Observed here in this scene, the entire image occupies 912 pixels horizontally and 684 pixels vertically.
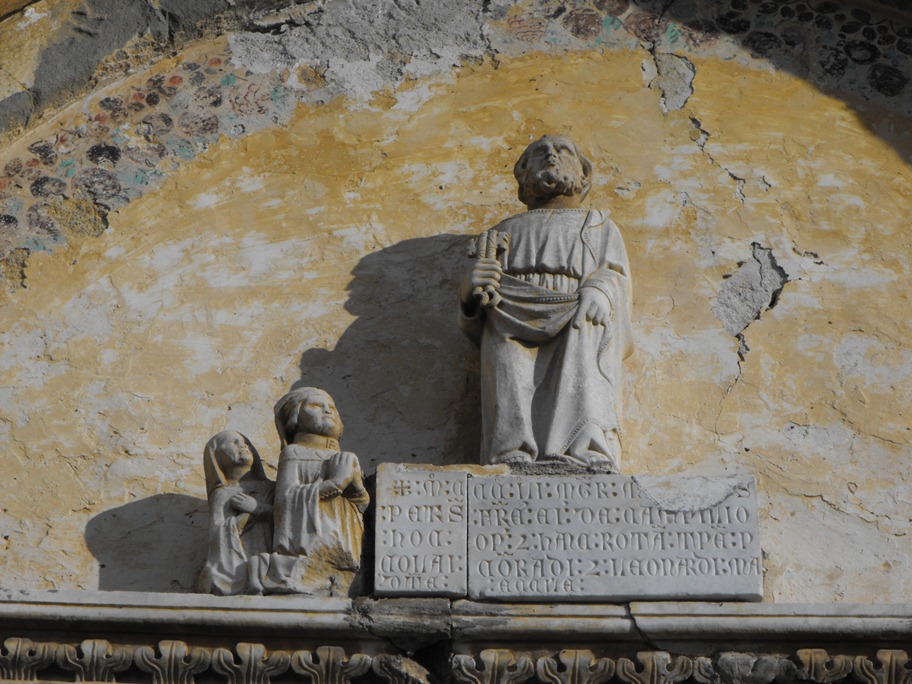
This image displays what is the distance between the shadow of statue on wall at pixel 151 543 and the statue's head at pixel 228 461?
1.03ft

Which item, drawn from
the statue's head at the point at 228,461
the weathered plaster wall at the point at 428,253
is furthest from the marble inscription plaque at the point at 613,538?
the statue's head at the point at 228,461

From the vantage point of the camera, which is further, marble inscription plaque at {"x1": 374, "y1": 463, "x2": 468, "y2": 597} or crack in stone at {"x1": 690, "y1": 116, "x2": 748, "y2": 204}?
crack in stone at {"x1": 690, "y1": 116, "x2": 748, "y2": 204}

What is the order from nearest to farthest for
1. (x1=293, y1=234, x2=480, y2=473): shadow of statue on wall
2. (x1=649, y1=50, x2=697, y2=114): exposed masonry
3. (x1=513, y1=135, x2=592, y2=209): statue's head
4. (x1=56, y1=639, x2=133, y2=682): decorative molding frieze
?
(x1=56, y1=639, x2=133, y2=682): decorative molding frieze < (x1=293, y1=234, x2=480, y2=473): shadow of statue on wall < (x1=513, y1=135, x2=592, y2=209): statue's head < (x1=649, y1=50, x2=697, y2=114): exposed masonry

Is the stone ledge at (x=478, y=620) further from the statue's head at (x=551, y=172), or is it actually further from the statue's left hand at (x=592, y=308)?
the statue's head at (x=551, y=172)

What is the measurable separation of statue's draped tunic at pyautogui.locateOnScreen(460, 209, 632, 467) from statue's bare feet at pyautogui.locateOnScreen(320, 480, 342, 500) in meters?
0.55

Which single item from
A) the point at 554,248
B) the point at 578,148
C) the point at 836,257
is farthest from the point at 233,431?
the point at 836,257

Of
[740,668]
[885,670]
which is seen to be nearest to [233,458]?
[740,668]

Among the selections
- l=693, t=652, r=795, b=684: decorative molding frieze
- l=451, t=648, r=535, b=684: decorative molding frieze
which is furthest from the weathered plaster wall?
l=451, t=648, r=535, b=684: decorative molding frieze

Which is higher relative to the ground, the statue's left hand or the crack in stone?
the crack in stone

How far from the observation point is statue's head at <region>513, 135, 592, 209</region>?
8242 mm

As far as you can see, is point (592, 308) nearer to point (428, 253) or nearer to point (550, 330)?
point (550, 330)

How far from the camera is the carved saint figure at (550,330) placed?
753 cm

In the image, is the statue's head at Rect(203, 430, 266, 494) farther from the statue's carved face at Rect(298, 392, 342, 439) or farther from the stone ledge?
the stone ledge

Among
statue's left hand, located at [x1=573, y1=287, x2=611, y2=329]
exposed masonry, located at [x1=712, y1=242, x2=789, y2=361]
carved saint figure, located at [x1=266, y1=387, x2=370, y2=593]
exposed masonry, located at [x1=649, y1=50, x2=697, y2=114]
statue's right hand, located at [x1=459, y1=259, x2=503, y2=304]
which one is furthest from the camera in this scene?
exposed masonry, located at [x1=649, y1=50, x2=697, y2=114]
